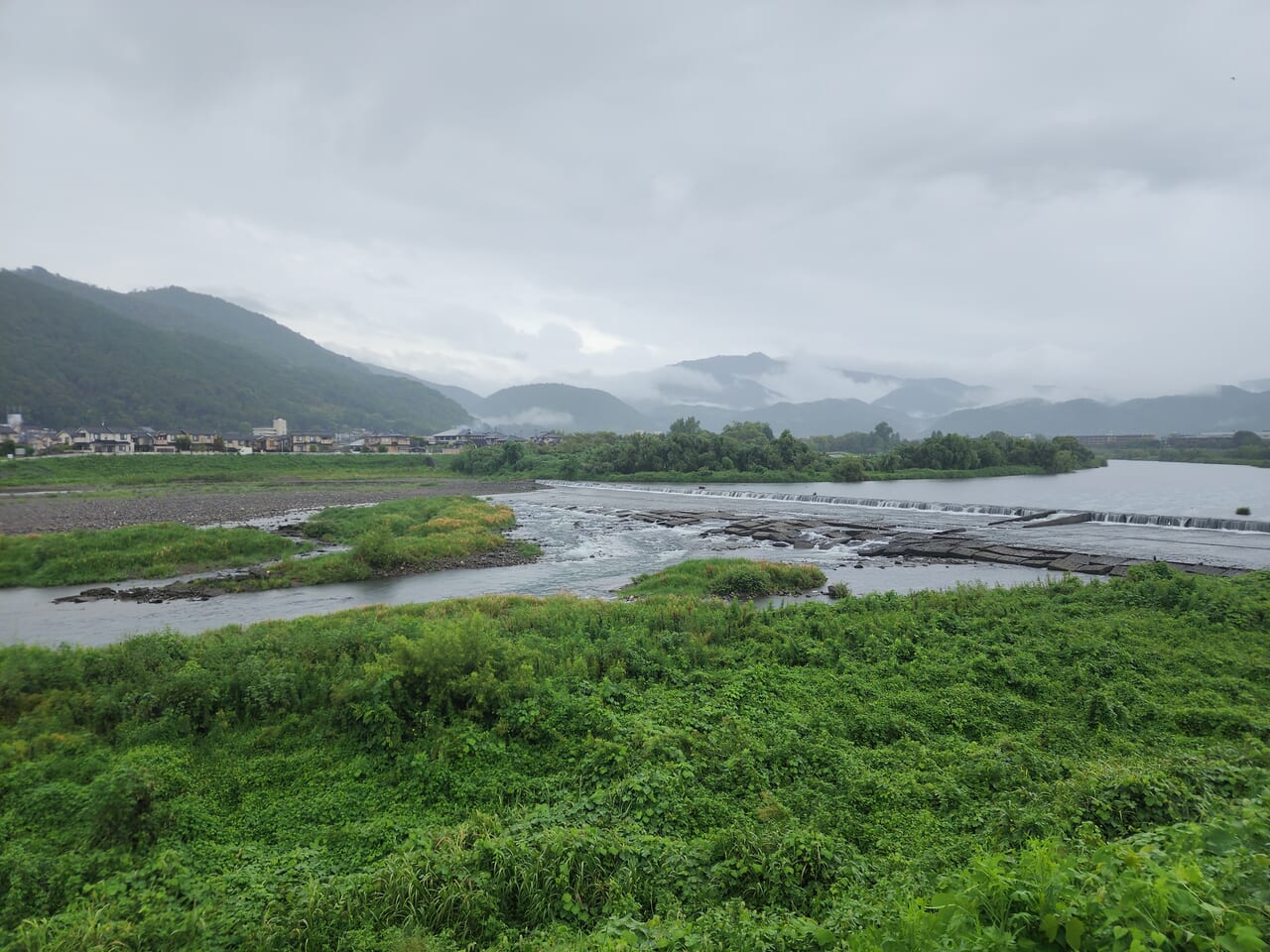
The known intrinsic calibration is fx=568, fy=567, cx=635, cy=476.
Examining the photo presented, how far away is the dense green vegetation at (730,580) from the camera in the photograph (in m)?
20.5

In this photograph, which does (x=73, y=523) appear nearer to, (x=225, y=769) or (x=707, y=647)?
(x=225, y=769)

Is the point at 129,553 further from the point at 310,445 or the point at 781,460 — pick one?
the point at 310,445

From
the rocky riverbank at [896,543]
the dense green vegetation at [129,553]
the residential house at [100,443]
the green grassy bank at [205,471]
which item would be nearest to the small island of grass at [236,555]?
the dense green vegetation at [129,553]

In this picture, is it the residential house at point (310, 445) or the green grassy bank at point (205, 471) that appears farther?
the residential house at point (310, 445)

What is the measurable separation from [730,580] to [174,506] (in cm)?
4539

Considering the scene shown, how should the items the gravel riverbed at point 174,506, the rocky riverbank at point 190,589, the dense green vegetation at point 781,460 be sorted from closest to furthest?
the rocky riverbank at point 190,589 → the gravel riverbed at point 174,506 → the dense green vegetation at point 781,460

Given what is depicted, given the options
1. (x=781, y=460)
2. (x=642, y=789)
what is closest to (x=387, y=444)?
(x=781, y=460)

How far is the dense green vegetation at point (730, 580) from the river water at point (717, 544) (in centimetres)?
161

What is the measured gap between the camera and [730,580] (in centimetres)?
2097

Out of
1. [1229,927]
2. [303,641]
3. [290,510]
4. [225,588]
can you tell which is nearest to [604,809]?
[1229,927]

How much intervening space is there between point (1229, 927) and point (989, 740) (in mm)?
6028

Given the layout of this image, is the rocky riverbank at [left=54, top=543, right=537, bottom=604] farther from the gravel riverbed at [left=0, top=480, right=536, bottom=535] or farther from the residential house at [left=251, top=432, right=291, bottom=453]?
the residential house at [left=251, top=432, right=291, bottom=453]

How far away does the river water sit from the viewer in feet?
62.2

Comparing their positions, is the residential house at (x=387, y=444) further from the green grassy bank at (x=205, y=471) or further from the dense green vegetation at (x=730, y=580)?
the dense green vegetation at (x=730, y=580)
